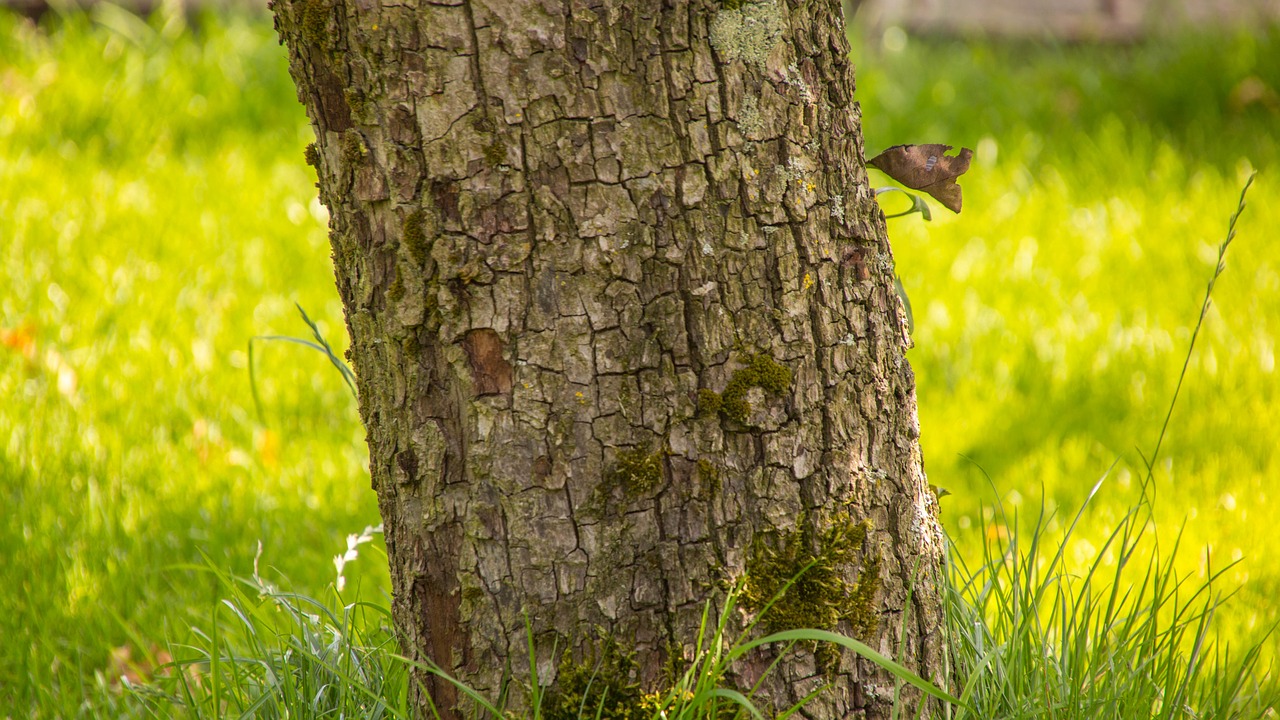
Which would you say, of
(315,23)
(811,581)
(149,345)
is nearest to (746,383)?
(811,581)

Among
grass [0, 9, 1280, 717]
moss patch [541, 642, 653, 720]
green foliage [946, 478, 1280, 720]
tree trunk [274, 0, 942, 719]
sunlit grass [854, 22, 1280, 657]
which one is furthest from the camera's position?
sunlit grass [854, 22, 1280, 657]

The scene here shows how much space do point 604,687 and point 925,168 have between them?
0.99 meters

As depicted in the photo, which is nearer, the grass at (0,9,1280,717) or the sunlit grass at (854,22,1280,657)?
the grass at (0,9,1280,717)

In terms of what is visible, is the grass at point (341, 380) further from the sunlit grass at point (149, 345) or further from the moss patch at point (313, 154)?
the moss patch at point (313, 154)

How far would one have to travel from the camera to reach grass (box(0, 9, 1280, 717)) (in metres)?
2.00

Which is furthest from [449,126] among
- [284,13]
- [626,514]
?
[626,514]

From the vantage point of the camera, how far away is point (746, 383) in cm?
151

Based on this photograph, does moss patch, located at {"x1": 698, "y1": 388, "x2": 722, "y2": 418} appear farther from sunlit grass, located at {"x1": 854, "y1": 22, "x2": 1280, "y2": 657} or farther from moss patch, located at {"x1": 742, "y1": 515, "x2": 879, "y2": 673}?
sunlit grass, located at {"x1": 854, "y1": 22, "x2": 1280, "y2": 657}

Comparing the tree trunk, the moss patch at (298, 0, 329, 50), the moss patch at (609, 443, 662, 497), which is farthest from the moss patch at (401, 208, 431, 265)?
the moss patch at (609, 443, 662, 497)

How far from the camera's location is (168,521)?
3.00 m

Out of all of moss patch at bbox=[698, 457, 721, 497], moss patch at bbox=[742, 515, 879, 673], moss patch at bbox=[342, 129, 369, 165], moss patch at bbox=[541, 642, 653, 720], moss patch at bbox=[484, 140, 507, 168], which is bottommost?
moss patch at bbox=[541, 642, 653, 720]

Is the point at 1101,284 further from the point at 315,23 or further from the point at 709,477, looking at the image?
the point at 315,23

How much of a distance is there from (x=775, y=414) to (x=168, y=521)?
7.25ft

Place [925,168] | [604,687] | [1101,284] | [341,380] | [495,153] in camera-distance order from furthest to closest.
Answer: [1101,284]
[341,380]
[925,168]
[604,687]
[495,153]
